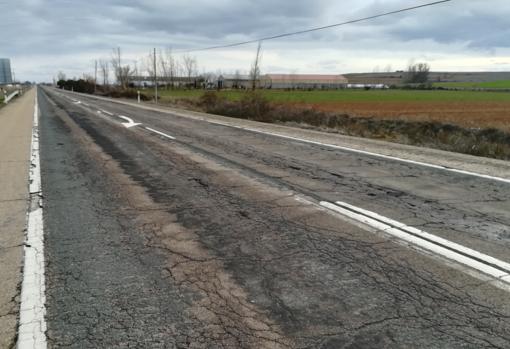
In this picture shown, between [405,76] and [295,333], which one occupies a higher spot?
[405,76]

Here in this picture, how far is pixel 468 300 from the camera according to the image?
3277mm

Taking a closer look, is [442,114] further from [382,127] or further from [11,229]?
[11,229]

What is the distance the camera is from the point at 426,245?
14.4 ft

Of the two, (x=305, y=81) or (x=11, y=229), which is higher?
(x=305, y=81)

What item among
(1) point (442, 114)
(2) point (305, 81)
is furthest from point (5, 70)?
(1) point (442, 114)

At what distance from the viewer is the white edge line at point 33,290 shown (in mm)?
2893

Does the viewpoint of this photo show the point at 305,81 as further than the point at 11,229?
Yes

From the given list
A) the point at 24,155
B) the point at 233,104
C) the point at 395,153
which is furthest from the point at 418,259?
the point at 233,104

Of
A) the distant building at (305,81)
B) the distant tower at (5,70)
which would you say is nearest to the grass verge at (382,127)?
the distant building at (305,81)

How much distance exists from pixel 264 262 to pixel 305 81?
527ft

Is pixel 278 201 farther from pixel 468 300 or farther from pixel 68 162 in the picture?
pixel 68 162

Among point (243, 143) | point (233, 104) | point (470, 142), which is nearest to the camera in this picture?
point (243, 143)

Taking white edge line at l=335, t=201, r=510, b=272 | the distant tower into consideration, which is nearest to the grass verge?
white edge line at l=335, t=201, r=510, b=272

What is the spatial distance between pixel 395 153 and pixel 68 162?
8.24 m
